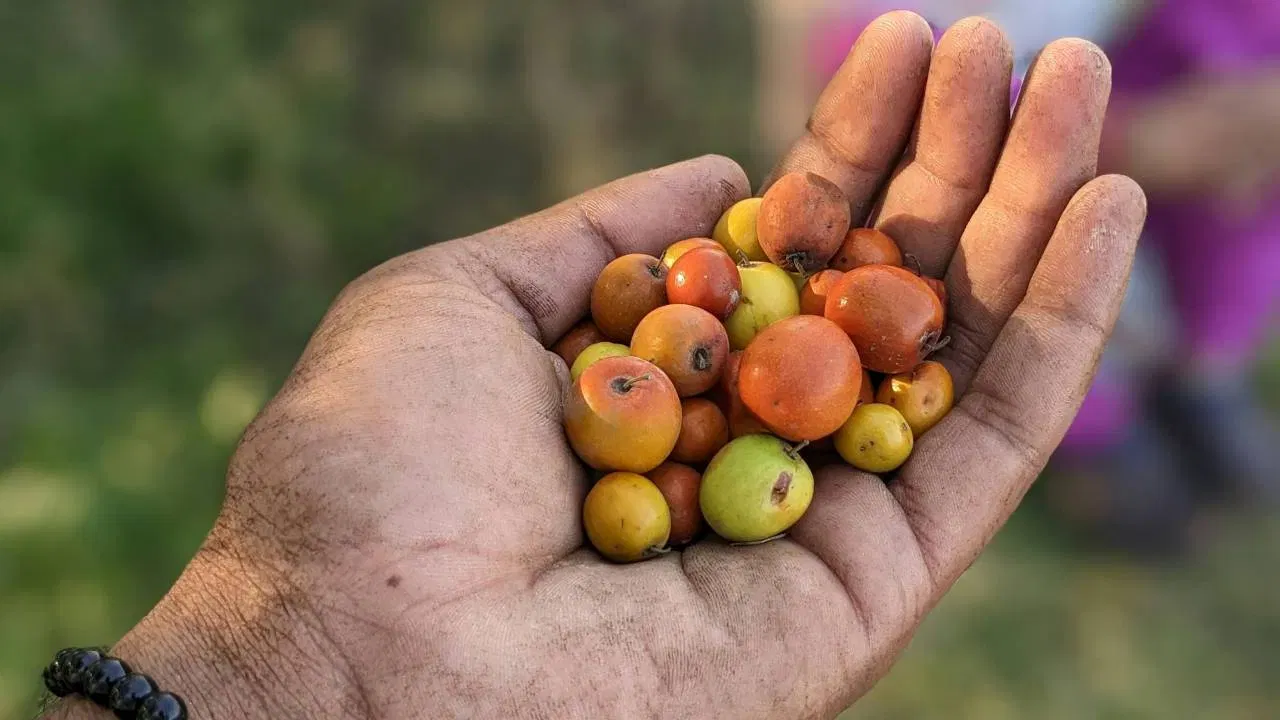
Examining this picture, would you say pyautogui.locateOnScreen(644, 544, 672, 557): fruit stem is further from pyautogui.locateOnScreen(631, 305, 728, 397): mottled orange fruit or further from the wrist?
the wrist

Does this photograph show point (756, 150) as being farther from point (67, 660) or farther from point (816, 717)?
point (67, 660)

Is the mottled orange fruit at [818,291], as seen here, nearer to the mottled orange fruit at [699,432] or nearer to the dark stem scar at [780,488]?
the mottled orange fruit at [699,432]

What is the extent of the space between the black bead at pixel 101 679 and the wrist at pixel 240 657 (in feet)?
0.18

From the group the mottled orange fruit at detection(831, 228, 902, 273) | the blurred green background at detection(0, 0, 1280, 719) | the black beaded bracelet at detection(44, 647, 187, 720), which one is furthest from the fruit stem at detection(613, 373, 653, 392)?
the blurred green background at detection(0, 0, 1280, 719)

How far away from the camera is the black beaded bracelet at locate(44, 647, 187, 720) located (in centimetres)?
266

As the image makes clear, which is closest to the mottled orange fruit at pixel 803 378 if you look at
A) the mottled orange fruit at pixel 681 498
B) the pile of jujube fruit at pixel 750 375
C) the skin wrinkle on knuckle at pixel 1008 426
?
the pile of jujube fruit at pixel 750 375

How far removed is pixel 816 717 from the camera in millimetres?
2924

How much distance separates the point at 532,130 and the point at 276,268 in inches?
84.0

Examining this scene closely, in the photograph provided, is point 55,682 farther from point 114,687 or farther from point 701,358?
point 701,358

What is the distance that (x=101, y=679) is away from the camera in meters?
2.71

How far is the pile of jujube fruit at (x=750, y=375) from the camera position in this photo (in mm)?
3199

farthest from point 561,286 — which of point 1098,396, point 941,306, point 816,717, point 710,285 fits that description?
point 1098,396

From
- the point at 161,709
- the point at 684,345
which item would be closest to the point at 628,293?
the point at 684,345

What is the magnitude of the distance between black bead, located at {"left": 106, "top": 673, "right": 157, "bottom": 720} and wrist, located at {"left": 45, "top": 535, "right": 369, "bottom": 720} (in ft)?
0.24
